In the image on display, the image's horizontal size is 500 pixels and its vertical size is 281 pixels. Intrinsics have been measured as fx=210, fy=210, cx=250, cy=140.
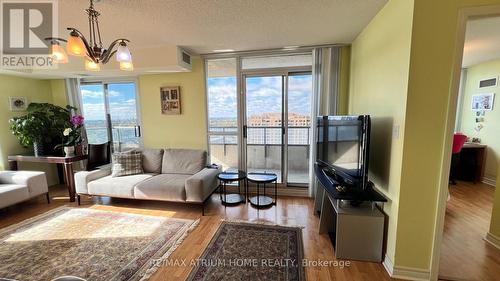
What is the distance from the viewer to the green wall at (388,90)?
1704 mm

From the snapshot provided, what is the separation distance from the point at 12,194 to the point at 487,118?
7877 millimetres

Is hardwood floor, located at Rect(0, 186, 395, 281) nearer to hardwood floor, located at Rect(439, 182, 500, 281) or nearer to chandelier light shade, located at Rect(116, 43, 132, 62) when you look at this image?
hardwood floor, located at Rect(439, 182, 500, 281)

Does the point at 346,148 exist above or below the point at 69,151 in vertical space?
above

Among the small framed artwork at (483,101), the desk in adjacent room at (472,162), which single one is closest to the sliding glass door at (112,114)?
the desk in adjacent room at (472,162)

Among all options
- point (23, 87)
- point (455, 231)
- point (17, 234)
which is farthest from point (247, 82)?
point (23, 87)

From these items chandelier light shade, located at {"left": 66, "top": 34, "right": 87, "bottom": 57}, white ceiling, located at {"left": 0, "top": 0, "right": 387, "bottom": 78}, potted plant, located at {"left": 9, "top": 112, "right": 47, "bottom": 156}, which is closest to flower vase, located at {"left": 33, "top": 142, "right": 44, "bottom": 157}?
potted plant, located at {"left": 9, "top": 112, "right": 47, "bottom": 156}

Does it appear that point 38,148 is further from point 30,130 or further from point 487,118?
point 487,118

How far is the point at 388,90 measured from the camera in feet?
6.38

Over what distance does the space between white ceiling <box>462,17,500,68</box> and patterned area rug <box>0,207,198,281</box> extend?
3644mm

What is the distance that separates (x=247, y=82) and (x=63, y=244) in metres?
3.18

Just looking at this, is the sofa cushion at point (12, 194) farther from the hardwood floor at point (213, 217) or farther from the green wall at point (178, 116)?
the green wall at point (178, 116)

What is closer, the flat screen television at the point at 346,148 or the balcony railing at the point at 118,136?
the flat screen television at the point at 346,148

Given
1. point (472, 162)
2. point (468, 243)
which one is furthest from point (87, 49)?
point (472, 162)

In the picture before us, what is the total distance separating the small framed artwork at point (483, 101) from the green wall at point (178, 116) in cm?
517
